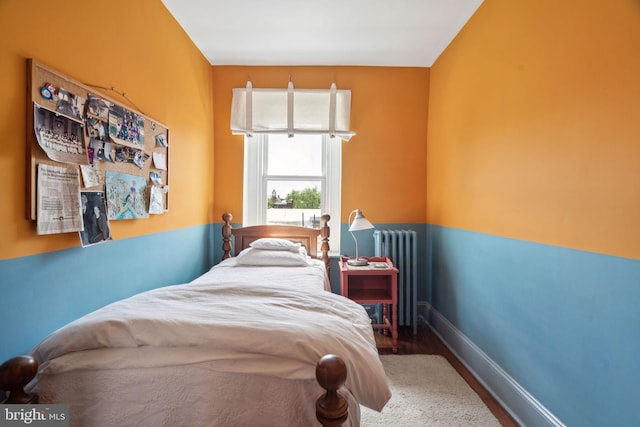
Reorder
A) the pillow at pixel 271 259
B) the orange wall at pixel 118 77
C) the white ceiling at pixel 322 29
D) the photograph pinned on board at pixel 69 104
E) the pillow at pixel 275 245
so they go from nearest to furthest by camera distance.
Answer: the orange wall at pixel 118 77 < the photograph pinned on board at pixel 69 104 < the white ceiling at pixel 322 29 < the pillow at pixel 271 259 < the pillow at pixel 275 245

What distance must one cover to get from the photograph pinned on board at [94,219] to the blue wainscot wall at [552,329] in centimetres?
231

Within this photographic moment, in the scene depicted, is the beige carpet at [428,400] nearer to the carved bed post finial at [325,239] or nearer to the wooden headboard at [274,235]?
the carved bed post finial at [325,239]

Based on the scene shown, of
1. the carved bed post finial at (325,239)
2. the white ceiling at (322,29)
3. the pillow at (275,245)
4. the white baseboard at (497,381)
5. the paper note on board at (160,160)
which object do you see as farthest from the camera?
the carved bed post finial at (325,239)

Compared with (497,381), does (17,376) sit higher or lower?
higher

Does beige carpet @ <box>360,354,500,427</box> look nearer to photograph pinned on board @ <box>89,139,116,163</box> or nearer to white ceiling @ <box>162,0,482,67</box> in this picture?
photograph pinned on board @ <box>89,139,116,163</box>

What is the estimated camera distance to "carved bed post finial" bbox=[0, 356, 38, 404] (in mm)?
792

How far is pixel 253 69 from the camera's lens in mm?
3133

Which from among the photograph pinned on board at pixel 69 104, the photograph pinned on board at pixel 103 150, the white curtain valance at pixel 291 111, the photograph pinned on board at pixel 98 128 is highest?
the white curtain valance at pixel 291 111

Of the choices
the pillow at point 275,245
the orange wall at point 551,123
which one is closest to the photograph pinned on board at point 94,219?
the pillow at point 275,245

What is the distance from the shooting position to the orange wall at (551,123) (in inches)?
45.8

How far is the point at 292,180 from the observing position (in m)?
3.31

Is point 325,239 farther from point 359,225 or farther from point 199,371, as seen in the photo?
point 199,371

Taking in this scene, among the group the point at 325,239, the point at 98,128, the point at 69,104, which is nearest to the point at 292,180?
the point at 325,239

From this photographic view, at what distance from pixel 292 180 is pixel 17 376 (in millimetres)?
2685
